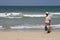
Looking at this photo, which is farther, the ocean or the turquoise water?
the turquoise water

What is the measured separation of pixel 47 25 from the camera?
1430 cm

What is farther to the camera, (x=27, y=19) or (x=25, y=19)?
(x=27, y=19)

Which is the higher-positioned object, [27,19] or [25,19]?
[25,19]

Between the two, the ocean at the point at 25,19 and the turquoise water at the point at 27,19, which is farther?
the turquoise water at the point at 27,19
